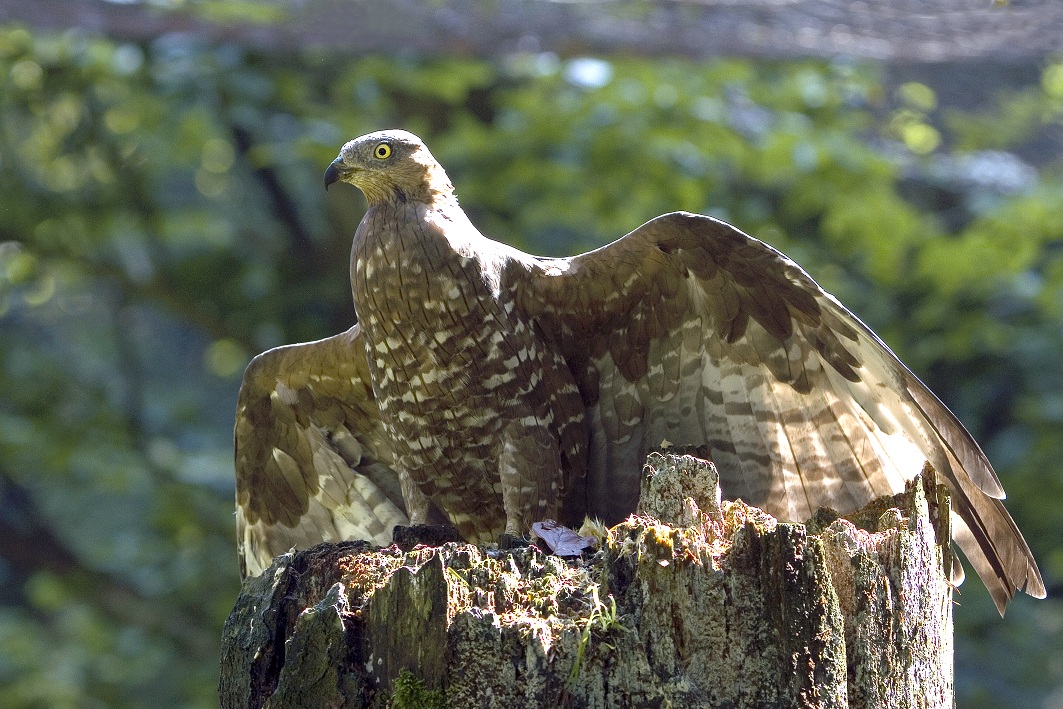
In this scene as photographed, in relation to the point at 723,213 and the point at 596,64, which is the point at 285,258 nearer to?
the point at 596,64

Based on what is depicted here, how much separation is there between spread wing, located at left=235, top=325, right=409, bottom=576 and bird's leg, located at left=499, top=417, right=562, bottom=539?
779 millimetres

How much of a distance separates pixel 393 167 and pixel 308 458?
129cm

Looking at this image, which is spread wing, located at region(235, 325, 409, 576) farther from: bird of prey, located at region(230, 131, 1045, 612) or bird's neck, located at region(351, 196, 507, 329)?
bird's neck, located at region(351, 196, 507, 329)

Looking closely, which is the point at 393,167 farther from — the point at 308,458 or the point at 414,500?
the point at 308,458

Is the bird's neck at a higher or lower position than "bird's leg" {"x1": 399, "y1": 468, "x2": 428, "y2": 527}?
higher

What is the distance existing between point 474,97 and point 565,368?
5.97 meters

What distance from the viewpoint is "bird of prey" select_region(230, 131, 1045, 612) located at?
3.56 meters

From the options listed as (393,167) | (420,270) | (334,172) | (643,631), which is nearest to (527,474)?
(420,270)

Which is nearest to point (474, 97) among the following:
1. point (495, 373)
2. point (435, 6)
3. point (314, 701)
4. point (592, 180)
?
point (592, 180)

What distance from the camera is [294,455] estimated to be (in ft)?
15.1

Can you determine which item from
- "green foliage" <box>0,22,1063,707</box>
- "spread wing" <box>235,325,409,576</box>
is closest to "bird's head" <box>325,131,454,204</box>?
"spread wing" <box>235,325,409,576</box>

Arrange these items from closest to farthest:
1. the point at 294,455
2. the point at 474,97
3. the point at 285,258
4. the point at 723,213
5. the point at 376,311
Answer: the point at 376,311 < the point at 294,455 < the point at 723,213 < the point at 285,258 < the point at 474,97

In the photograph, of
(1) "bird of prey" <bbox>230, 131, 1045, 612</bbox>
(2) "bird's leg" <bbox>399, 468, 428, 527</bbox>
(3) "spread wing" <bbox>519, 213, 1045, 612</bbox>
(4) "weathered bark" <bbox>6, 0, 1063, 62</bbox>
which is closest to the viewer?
(3) "spread wing" <bbox>519, 213, 1045, 612</bbox>

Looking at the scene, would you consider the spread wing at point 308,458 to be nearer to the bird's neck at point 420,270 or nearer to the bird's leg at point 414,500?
the bird's leg at point 414,500
